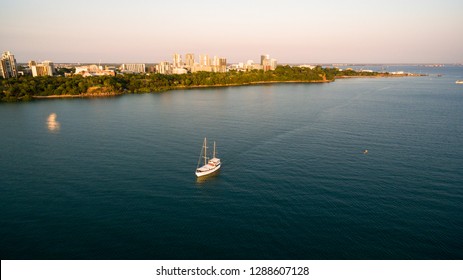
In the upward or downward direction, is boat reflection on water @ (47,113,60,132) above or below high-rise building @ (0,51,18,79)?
below

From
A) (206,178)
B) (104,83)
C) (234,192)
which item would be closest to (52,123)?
(206,178)

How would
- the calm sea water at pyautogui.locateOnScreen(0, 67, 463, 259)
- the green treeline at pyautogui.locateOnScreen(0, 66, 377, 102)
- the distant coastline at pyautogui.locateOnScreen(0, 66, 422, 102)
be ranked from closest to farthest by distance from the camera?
the calm sea water at pyautogui.locateOnScreen(0, 67, 463, 259) → the green treeline at pyautogui.locateOnScreen(0, 66, 377, 102) → the distant coastline at pyautogui.locateOnScreen(0, 66, 422, 102)

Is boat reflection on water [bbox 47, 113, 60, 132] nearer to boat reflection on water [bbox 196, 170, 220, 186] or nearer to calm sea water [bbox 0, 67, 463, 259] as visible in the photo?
calm sea water [bbox 0, 67, 463, 259]

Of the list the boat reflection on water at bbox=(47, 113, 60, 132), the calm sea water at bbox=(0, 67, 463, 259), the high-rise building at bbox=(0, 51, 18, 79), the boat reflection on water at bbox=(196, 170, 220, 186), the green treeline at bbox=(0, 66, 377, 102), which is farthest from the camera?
the high-rise building at bbox=(0, 51, 18, 79)

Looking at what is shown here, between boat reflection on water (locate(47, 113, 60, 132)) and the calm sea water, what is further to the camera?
boat reflection on water (locate(47, 113, 60, 132))

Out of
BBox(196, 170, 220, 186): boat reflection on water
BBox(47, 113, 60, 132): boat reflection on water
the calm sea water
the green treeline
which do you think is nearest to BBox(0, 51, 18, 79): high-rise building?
the green treeline

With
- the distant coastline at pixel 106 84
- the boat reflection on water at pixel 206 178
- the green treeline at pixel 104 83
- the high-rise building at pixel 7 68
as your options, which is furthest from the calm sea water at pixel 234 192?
the high-rise building at pixel 7 68

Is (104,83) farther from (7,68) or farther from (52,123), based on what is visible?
(7,68)

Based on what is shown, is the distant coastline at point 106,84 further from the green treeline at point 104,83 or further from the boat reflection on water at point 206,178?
the boat reflection on water at point 206,178
